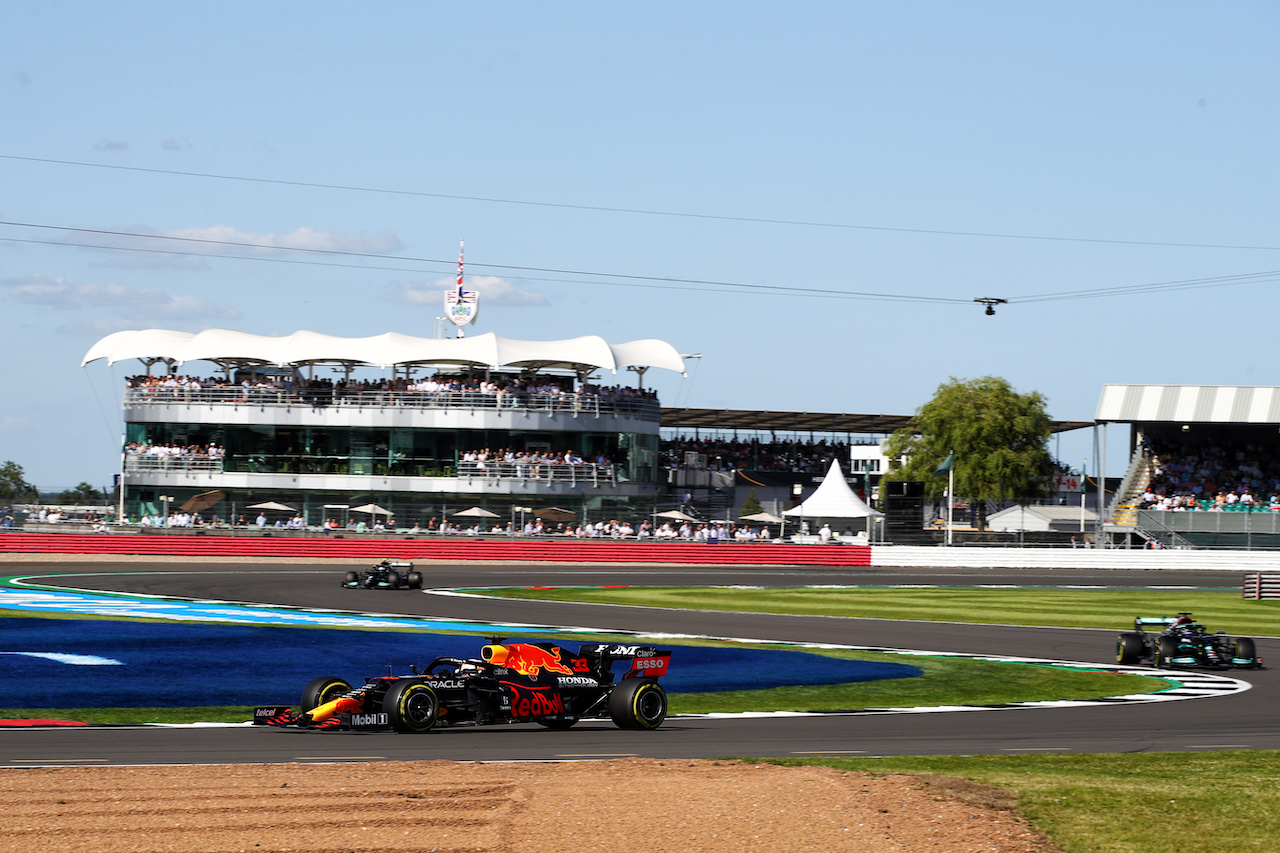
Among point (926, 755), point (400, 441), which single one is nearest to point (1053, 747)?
point (926, 755)

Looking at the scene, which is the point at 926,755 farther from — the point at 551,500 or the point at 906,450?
the point at 906,450

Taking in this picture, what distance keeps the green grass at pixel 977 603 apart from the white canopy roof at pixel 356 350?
1220 inches

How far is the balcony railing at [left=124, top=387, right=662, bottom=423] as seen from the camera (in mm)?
69812

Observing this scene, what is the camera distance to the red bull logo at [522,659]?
15.1 m

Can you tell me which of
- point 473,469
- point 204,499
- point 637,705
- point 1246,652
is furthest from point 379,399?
point 637,705

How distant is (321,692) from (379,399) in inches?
2244

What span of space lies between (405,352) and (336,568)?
76.6 ft

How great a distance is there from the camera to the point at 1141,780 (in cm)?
1153

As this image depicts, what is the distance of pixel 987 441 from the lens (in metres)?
87.1

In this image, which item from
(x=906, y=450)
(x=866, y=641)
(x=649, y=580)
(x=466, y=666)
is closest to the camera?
(x=466, y=666)

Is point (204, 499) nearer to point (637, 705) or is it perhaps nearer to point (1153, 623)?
point (1153, 623)

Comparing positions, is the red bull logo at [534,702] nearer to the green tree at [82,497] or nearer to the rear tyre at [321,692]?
the rear tyre at [321,692]

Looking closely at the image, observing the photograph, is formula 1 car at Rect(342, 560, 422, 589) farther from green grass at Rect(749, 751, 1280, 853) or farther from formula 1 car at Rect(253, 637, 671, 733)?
green grass at Rect(749, 751, 1280, 853)

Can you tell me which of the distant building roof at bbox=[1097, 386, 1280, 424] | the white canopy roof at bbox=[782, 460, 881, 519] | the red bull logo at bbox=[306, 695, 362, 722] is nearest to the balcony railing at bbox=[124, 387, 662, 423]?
the white canopy roof at bbox=[782, 460, 881, 519]
